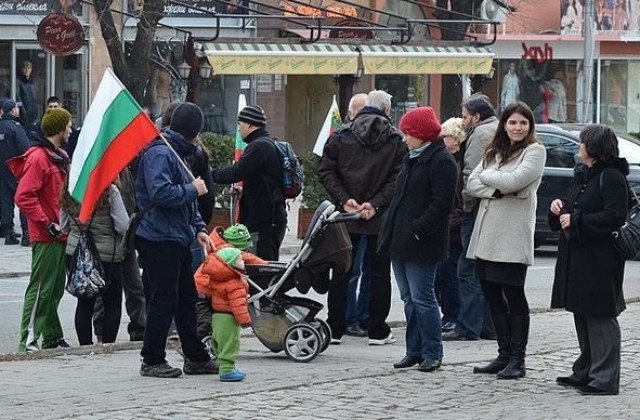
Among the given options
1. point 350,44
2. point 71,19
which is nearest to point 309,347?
point 71,19

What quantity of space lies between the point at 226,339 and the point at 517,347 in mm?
1941

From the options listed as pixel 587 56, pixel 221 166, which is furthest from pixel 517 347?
pixel 587 56

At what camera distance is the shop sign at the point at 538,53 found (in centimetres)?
4231

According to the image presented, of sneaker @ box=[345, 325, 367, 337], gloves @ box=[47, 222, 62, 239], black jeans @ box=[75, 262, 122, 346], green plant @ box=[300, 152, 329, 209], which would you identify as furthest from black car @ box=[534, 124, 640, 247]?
gloves @ box=[47, 222, 62, 239]

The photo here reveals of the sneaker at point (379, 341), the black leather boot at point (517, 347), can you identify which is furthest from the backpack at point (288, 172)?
the black leather boot at point (517, 347)

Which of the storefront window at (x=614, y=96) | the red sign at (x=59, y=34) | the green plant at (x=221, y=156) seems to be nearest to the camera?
the green plant at (x=221, y=156)

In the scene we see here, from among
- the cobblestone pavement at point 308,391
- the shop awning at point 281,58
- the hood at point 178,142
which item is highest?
the shop awning at point 281,58

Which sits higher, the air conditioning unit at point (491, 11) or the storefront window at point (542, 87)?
the air conditioning unit at point (491, 11)

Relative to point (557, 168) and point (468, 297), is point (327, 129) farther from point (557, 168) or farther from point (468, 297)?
point (468, 297)

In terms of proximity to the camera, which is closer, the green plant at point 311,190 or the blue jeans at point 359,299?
the blue jeans at point 359,299

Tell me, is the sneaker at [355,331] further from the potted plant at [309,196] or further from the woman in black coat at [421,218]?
the potted plant at [309,196]

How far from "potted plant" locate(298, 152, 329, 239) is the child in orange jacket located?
1168cm

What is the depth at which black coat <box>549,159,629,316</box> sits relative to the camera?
9383mm

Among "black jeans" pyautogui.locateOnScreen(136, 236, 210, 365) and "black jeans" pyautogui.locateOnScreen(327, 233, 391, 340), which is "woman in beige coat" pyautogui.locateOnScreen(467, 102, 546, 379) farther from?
"black jeans" pyautogui.locateOnScreen(136, 236, 210, 365)
